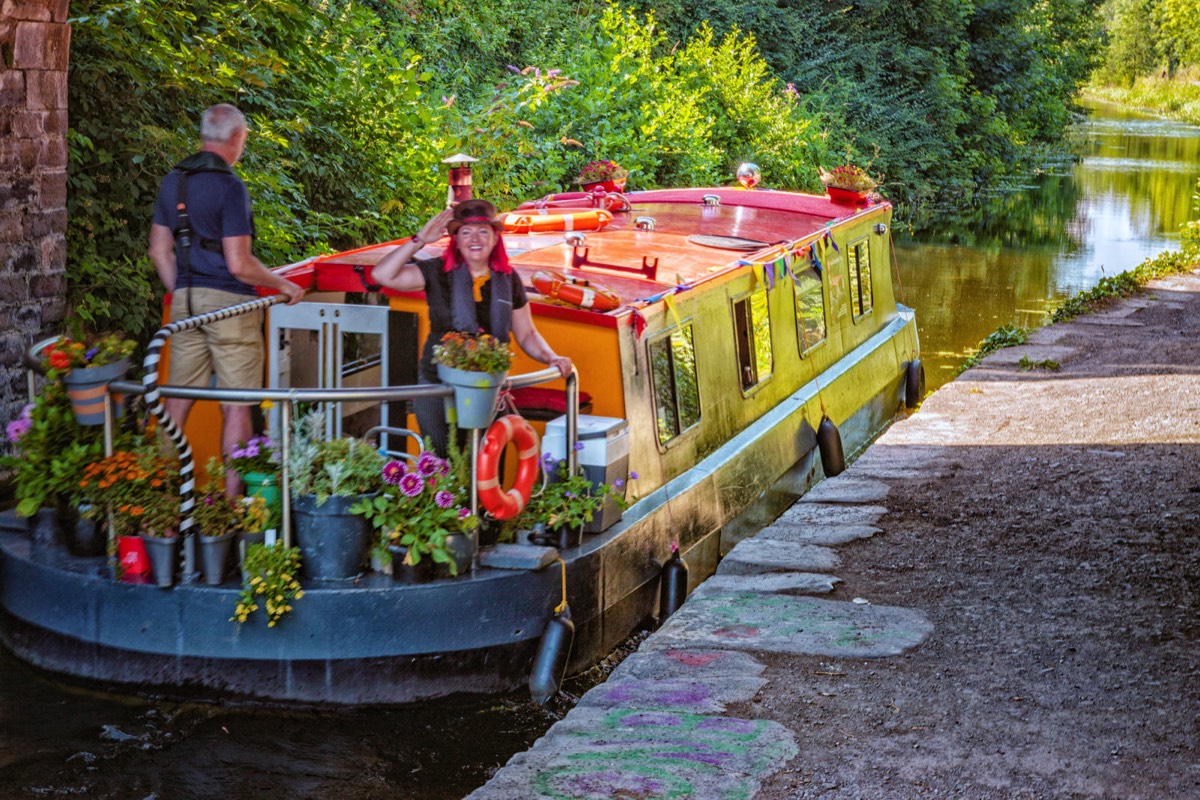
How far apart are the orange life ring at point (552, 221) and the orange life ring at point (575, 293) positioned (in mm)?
1738

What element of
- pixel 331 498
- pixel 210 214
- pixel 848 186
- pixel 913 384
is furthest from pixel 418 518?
pixel 913 384

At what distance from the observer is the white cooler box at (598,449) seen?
588 centimetres

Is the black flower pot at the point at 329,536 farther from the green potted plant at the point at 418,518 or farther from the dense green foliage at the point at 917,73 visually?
the dense green foliage at the point at 917,73

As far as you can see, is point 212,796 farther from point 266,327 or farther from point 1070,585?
point 1070,585

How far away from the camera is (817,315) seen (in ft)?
31.4

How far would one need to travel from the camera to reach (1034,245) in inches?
892

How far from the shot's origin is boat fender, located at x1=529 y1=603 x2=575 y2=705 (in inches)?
219

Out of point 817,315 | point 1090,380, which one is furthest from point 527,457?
point 1090,380

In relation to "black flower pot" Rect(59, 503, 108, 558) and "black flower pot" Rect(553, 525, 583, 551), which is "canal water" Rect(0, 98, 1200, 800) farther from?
"black flower pot" Rect(553, 525, 583, 551)

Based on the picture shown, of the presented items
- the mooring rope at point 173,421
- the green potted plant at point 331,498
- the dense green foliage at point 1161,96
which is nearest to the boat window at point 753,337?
the green potted plant at point 331,498

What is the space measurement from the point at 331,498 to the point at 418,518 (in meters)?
0.34

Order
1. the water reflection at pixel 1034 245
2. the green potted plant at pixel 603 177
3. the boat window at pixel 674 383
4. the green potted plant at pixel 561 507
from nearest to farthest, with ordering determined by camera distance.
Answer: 1. the green potted plant at pixel 561 507
2. the boat window at pixel 674 383
3. the green potted plant at pixel 603 177
4. the water reflection at pixel 1034 245

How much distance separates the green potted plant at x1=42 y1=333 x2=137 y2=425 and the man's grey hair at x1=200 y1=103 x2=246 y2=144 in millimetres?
1043

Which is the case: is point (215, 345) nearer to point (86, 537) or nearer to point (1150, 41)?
point (86, 537)
